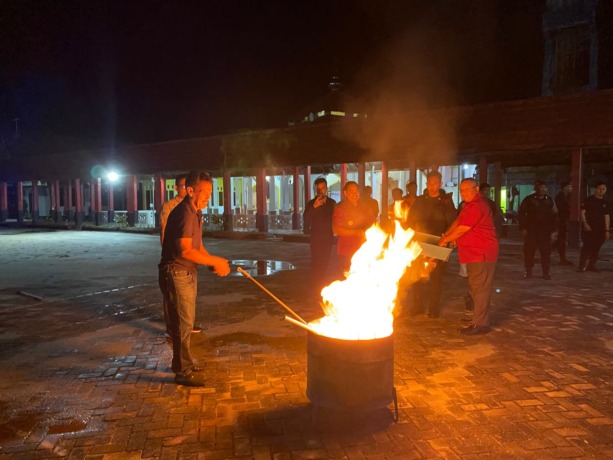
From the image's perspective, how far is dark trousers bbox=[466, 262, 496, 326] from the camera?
5.99 metres

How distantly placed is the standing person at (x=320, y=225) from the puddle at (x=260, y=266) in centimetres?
354

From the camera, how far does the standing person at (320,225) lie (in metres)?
7.44

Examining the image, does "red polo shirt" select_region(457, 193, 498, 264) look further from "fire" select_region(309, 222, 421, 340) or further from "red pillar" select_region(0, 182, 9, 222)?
"red pillar" select_region(0, 182, 9, 222)

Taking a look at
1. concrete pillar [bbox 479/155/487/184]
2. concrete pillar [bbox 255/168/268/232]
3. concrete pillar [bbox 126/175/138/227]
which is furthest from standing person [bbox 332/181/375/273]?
concrete pillar [bbox 126/175/138/227]

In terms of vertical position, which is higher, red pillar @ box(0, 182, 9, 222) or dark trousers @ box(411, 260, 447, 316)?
red pillar @ box(0, 182, 9, 222)

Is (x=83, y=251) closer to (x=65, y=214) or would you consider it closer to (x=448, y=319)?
(x=448, y=319)

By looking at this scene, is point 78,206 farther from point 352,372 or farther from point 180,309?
point 352,372

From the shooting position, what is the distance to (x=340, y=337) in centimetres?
345

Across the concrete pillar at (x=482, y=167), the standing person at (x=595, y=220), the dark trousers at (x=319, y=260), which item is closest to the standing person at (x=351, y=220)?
the dark trousers at (x=319, y=260)

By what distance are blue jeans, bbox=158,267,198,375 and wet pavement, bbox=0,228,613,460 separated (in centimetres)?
26

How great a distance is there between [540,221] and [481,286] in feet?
14.9

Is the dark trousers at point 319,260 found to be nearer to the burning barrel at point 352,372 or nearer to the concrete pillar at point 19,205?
the burning barrel at point 352,372

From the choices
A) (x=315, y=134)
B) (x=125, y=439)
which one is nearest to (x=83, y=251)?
(x=315, y=134)

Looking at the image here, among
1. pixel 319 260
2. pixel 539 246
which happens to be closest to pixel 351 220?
pixel 319 260
